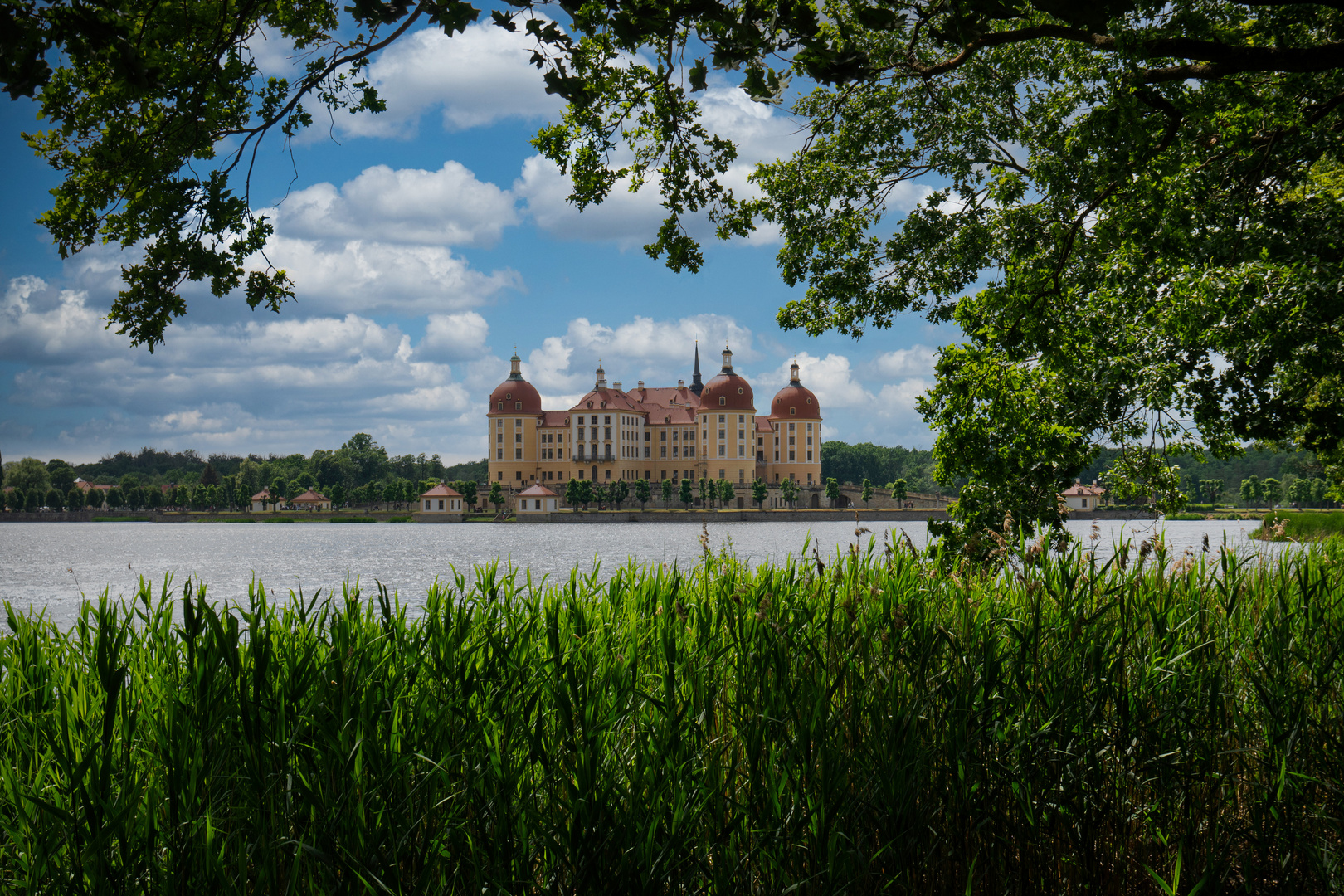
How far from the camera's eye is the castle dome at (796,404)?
101562mm

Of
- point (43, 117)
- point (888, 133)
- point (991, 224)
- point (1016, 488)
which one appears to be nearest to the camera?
point (43, 117)

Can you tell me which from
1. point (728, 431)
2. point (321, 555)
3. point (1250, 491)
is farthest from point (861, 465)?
point (321, 555)

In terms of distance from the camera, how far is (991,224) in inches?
357

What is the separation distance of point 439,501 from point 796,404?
41799 millimetres

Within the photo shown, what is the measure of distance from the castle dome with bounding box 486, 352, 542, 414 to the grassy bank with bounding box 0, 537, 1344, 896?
99537 millimetres

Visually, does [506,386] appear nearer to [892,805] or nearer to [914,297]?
[914,297]

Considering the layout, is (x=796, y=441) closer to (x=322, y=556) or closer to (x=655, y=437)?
(x=655, y=437)

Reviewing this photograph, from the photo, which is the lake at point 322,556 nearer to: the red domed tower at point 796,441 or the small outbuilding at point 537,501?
the small outbuilding at point 537,501

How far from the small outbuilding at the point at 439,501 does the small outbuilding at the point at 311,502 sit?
1347 cm

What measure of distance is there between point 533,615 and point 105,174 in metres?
3.17

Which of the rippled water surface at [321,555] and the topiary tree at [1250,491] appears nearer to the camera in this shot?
the rippled water surface at [321,555]

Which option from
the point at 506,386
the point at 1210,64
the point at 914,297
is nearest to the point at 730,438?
the point at 506,386

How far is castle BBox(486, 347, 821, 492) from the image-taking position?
323 ft

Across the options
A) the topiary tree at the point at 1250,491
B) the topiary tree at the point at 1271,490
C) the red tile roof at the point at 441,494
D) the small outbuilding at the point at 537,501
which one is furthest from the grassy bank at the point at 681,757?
the red tile roof at the point at 441,494
